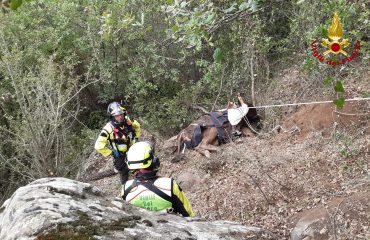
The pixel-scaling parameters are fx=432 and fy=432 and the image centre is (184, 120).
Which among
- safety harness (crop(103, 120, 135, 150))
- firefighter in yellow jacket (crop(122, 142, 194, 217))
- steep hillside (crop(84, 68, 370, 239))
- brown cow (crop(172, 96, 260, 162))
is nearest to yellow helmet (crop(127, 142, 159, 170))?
firefighter in yellow jacket (crop(122, 142, 194, 217))

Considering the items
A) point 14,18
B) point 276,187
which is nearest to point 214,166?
point 276,187

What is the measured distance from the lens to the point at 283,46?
10.9 m

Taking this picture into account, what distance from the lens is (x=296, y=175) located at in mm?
6402

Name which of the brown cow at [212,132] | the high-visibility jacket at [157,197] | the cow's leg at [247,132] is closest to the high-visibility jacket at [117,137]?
the brown cow at [212,132]

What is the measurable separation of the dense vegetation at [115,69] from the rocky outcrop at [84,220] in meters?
4.97

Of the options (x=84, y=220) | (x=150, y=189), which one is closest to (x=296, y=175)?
(x=150, y=189)

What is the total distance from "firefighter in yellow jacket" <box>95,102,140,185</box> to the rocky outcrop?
149 inches

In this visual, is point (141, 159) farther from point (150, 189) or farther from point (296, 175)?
point (296, 175)

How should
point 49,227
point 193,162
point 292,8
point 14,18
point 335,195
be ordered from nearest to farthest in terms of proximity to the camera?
point 49,227, point 335,195, point 193,162, point 292,8, point 14,18

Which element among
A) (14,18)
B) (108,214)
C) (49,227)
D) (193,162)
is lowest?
(193,162)

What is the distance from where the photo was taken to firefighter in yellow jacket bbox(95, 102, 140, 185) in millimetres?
7160

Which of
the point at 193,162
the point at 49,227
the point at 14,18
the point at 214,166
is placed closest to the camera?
the point at 49,227

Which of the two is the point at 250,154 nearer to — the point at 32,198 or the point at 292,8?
the point at 292,8

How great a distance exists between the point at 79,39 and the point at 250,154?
23.3ft
